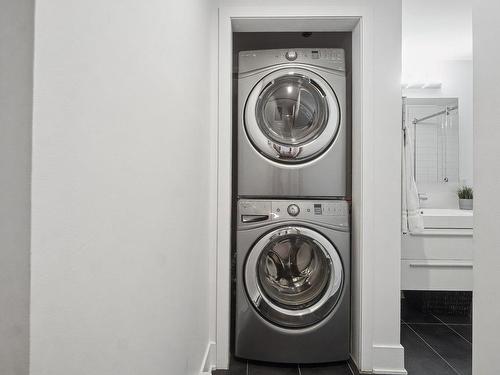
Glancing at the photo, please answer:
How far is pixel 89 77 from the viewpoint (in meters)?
0.58

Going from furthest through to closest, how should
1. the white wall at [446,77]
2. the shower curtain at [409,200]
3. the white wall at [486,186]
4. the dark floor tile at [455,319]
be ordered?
1. the white wall at [446,77]
2. the dark floor tile at [455,319]
3. the shower curtain at [409,200]
4. the white wall at [486,186]

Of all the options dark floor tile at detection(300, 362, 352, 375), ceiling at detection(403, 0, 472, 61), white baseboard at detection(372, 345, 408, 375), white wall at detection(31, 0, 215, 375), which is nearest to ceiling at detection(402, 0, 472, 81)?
ceiling at detection(403, 0, 472, 61)

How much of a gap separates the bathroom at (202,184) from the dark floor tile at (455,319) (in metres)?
0.02

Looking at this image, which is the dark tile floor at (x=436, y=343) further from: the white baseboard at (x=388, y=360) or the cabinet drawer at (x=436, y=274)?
the cabinet drawer at (x=436, y=274)

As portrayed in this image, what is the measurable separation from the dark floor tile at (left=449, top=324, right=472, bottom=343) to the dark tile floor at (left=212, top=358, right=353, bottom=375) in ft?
3.22

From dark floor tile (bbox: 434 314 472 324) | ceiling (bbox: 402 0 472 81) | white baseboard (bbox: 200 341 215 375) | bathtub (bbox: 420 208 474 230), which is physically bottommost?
dark floor tile (bbox: 434 314 472 324)

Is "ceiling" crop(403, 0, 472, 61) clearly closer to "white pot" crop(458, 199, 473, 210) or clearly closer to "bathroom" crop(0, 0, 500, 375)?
"bathroom" crop(0, 0, 500, 375)

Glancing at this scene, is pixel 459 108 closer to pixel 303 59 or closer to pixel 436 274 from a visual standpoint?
pixel 436 274

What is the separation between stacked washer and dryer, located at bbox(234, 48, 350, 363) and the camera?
197 centimetres

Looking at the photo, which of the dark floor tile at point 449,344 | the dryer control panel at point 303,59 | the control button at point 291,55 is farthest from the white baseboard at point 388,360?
the control button at point 291,55

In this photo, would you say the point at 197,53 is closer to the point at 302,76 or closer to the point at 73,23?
the point at 302,76

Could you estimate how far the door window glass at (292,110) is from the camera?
6.82 feet

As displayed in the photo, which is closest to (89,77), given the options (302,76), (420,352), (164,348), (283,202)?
(164,348)

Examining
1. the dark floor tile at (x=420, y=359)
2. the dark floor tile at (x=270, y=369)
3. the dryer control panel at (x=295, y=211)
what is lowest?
the dark floor tile at (x=270, y=369)
